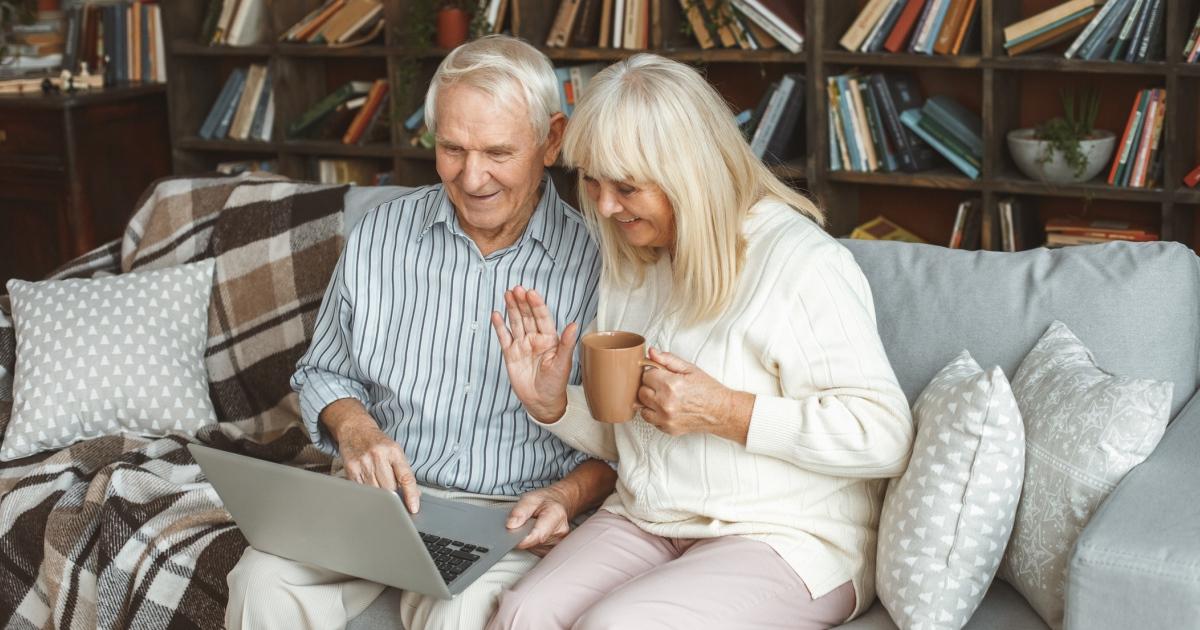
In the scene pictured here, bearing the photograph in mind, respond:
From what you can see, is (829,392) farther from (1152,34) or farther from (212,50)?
(212,50)

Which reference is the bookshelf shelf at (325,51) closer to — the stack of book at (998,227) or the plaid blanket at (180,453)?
the plaid blanket at (180,453)

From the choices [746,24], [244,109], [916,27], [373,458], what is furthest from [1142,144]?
[244,109]

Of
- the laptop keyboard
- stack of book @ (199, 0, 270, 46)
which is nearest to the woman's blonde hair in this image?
the laptop keyboard

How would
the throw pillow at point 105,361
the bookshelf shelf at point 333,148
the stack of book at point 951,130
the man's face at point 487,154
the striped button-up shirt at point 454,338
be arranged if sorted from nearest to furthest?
the man's face at point 487,154
the striped button-up shirt at point 454,338
the throw pillow at point 105,361
the stack of book at point 951,130
the bookshelf shelf at point 333,148

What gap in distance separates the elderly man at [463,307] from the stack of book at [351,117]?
200 centimetres

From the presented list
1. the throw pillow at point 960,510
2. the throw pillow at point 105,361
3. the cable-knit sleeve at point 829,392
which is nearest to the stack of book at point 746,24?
the throw pillow at point 105,361

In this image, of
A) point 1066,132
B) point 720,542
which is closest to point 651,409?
point 720,542

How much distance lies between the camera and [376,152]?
12.7 ft

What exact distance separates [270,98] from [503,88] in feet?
8.09

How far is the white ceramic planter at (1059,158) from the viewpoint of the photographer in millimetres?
3029

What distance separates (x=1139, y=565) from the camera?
52.4 inches

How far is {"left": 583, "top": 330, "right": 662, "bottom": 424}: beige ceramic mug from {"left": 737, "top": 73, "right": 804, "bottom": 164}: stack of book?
1915mm

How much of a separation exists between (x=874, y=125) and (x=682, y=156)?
5.91ft

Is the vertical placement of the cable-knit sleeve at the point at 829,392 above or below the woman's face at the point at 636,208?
below
